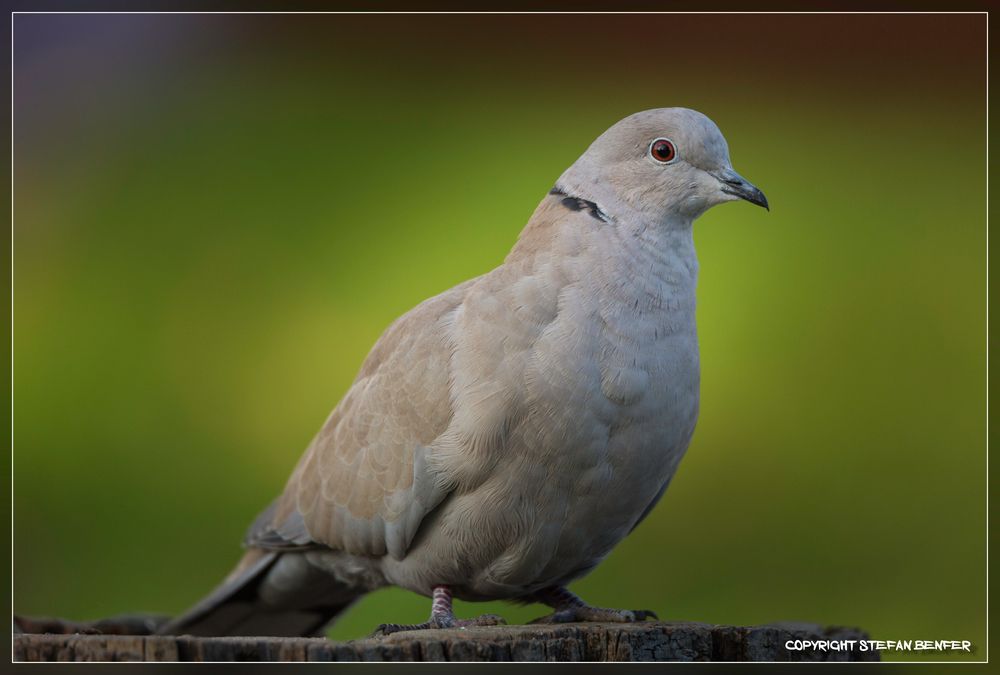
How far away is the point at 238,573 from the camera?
5.70 meters

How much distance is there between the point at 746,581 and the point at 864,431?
1.35 metres

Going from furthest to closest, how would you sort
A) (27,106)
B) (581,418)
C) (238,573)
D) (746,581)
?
1. (746,581)
2. (27,106)
3. (238,573)
4. (581,418)

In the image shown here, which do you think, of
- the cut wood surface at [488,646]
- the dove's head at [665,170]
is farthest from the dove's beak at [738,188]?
the cut wood surface at [488,646]

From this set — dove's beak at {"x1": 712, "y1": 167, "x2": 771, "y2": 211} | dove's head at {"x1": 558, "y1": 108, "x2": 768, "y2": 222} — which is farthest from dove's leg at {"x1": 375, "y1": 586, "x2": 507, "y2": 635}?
dove's beak at {"x1": 712, "y1": 167, "x2": 771, "y2": 211}

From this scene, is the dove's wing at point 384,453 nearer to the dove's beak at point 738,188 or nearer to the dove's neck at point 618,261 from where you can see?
the dove's neck at point 618,261

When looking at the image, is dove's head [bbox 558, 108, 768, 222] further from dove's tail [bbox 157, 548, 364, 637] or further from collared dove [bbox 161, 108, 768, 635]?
dove's tail [bbox 157, 548, 364, 637]

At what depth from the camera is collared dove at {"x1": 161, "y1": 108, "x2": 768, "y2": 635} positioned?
4.47m

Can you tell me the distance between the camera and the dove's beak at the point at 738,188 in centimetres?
465

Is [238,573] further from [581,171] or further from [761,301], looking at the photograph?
[761,301]

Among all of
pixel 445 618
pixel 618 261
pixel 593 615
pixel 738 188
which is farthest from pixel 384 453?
pixel 738 188

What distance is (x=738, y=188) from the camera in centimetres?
467

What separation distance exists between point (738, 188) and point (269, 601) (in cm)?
297

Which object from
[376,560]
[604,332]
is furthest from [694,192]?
[376,560]

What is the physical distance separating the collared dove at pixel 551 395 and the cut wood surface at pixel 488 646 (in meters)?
0.46
